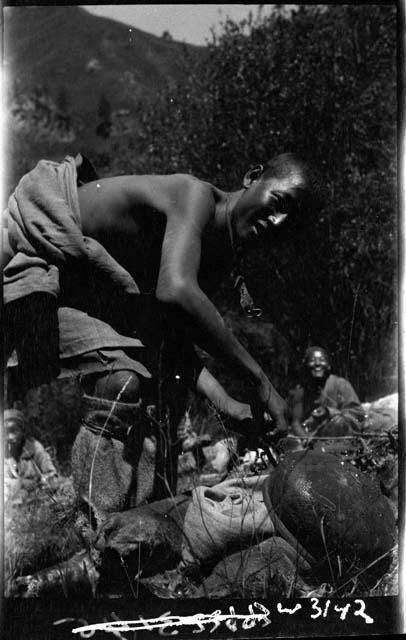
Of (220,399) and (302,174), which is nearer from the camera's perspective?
(302,174)

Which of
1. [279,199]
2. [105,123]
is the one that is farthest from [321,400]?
[105,123]

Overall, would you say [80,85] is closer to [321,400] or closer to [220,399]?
[321,400]

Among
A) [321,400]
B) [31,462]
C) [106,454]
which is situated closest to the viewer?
[106,454]

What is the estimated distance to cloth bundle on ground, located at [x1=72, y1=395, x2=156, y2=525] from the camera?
2611 millimetres

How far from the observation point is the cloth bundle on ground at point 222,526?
2637mm

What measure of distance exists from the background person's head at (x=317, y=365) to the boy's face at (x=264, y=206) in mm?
5045

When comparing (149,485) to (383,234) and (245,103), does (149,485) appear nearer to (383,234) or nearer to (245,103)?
(383,234)

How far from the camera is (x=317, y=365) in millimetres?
7699

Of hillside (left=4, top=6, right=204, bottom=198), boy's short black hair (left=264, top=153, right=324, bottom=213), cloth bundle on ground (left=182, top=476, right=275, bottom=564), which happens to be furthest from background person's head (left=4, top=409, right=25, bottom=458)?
boy's short black hair (left=264, top=153, right=324, bottom=213)

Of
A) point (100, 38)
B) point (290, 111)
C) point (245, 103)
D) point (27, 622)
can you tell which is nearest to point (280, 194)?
point (27, 622)

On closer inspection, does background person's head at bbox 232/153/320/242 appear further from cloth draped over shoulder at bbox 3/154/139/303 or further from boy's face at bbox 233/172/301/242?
cloth draped over shoulder at bbox 3/154/139/303

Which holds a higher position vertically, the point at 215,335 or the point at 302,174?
the point at 302,174

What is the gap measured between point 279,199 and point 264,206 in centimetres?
5

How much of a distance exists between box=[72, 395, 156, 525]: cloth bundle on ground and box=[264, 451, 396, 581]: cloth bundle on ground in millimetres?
460
